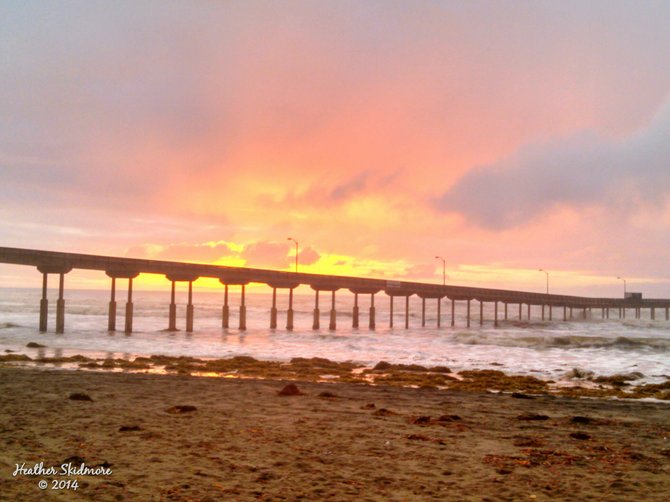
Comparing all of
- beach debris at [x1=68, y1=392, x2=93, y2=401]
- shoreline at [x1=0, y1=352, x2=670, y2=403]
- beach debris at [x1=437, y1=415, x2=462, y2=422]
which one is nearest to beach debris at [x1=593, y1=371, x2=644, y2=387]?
shoreline at [x1=0, y1=352, x2=670, y2=403]

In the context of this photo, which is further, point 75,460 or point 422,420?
point 422,420

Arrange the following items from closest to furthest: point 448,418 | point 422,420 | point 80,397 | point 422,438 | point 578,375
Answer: point 422,438 < point 422,420 < point 448,418 < point 80,397 < point 578,375

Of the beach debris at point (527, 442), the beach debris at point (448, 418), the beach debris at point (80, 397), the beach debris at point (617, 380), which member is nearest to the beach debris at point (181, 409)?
the beach debris at point (80, 397)

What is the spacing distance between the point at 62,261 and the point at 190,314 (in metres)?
12.8

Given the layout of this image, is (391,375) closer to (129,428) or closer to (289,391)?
(289,391)

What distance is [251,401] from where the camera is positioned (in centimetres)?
1392

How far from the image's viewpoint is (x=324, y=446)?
9.29m

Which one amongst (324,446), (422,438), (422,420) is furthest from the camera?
(422,420)

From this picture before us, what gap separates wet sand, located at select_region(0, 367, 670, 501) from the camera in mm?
7039

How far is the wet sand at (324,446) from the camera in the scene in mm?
7039

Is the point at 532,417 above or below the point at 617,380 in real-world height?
above

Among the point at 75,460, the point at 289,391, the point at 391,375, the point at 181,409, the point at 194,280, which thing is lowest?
the point at 391,375

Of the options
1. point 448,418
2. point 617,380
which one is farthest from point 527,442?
point 617,380

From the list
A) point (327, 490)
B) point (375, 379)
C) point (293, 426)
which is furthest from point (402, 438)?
point (375, 379)
